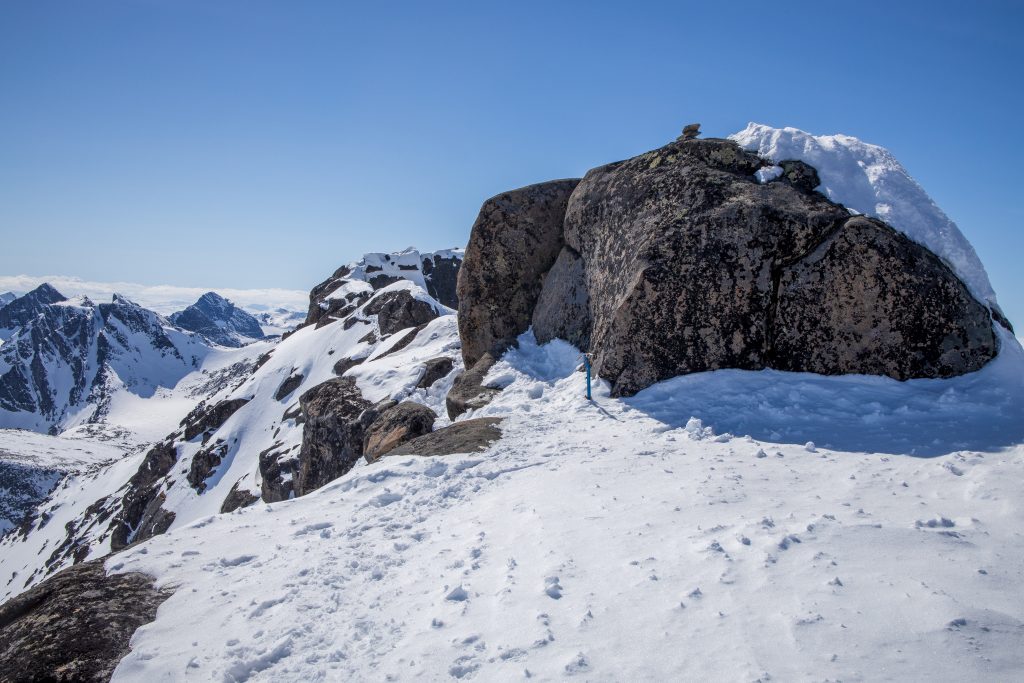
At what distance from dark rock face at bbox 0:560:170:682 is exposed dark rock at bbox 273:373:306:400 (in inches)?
2250

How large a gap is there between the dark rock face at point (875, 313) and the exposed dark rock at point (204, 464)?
A: 55529mm

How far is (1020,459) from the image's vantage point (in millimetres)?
7793

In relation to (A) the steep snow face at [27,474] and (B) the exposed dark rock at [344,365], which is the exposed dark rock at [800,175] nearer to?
(B) the exposed dark rock at [344,365]

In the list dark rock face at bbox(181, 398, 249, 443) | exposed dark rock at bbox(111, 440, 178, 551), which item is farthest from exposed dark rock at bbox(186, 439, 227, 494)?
dark rock face at bbox(181, 398, 249, 443)

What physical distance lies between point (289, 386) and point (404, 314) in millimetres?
19869

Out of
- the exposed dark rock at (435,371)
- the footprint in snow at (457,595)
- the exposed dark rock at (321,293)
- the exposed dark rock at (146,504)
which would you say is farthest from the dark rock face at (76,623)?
the exposed dark rock at (321,293)

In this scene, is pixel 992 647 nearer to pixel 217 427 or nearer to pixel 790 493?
pixel 790 493

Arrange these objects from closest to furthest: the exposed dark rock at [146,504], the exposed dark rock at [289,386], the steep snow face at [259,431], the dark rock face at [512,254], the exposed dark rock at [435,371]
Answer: the dark rock face at [512,254], the exposed dark rock at [435,371], the steep snow face at [259,431], the exposed dark rock at [146,504], the exposed dark rock at [289,386]

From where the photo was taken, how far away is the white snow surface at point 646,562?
14.7ft

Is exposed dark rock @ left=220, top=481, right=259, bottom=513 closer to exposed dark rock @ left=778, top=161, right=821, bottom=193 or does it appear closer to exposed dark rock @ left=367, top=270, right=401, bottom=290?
exposed dark rock @ left=778, top=161, right=821, bottom=193

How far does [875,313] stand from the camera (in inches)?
477

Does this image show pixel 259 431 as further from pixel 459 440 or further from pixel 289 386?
pixel 459 440

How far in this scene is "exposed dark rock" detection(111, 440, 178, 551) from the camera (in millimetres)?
50875

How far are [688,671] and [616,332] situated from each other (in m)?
10.6
